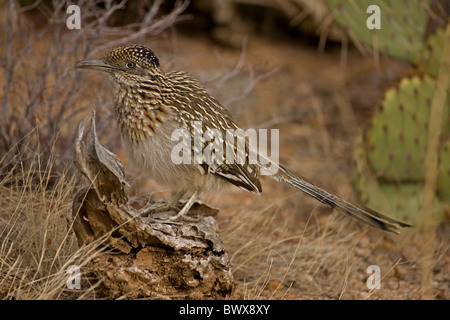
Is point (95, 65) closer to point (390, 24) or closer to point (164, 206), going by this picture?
point (164, 206)

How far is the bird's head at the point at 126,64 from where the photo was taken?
393 centimetres

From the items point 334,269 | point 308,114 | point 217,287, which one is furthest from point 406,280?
point 308,114

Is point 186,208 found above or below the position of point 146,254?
above

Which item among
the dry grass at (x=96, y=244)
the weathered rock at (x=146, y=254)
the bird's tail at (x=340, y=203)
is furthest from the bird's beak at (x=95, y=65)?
the bird's tail at (x=340, y=203)

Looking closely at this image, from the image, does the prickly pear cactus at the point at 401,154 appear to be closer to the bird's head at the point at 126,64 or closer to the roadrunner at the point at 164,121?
the roadrunner at the point at 164,121

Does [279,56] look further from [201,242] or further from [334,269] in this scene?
[201,242]

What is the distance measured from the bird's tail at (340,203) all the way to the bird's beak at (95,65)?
1336 millimetres

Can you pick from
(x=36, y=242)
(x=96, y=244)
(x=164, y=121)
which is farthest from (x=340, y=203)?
(x=36, y=242)

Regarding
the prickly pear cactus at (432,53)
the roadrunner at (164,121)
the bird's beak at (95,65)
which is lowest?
the roadrunner at (164,121)

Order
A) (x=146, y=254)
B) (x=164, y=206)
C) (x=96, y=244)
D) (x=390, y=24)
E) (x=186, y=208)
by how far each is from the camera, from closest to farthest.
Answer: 1. (x=96, y=244)
2. (x=146, y=254)
3. (x=186, y=208)
4. (x=164, y=206)
5. (x=390, y=24)

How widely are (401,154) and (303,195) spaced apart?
133 centimetres

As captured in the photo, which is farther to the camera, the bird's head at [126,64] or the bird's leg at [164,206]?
the bird's leg at [164,206]

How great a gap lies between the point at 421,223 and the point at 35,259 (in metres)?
3.68

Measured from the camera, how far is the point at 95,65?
12.9ft
